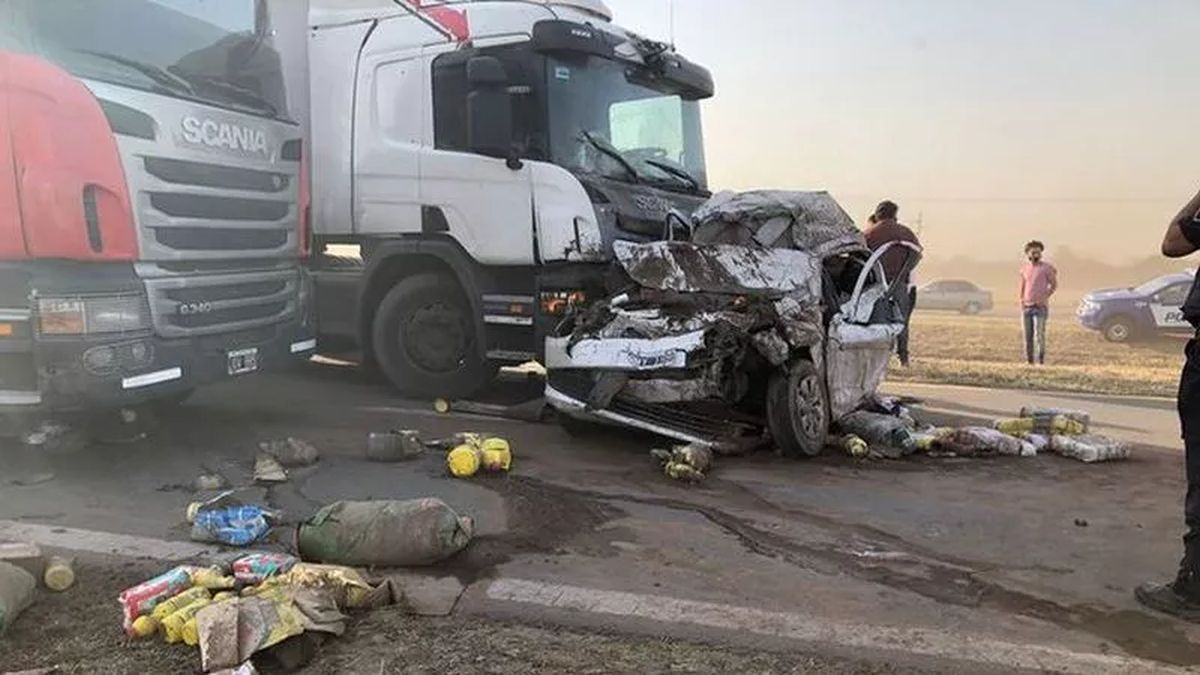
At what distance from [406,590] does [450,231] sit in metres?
4.37

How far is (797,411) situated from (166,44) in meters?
4.69

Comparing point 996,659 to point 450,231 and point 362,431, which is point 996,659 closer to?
point 362,431

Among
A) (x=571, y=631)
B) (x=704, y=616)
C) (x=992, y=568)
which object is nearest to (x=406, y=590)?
(x=571, y=631)

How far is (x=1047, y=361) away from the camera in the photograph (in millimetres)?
14969

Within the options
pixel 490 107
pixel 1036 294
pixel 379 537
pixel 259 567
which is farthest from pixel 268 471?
pixel 1036 294

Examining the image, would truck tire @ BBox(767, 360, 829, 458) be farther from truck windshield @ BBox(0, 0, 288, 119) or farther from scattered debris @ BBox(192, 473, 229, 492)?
truck windshield @ BBox(0, 0, 288, 119)

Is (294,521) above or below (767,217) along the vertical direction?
below

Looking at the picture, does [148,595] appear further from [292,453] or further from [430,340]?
[430,340]

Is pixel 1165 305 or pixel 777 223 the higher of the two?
pixel 777 223

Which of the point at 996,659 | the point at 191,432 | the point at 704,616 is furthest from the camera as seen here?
the point at 191,432

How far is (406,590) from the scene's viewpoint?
3.95m

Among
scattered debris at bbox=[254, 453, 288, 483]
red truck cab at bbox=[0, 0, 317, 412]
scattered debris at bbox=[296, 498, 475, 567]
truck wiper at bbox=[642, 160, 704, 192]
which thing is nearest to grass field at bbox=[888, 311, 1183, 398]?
truck wiper at bbox=[642, 160, 704, 192]

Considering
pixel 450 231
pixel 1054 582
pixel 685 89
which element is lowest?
pixel 1054 582

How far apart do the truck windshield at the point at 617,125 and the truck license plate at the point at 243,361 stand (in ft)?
8.55
